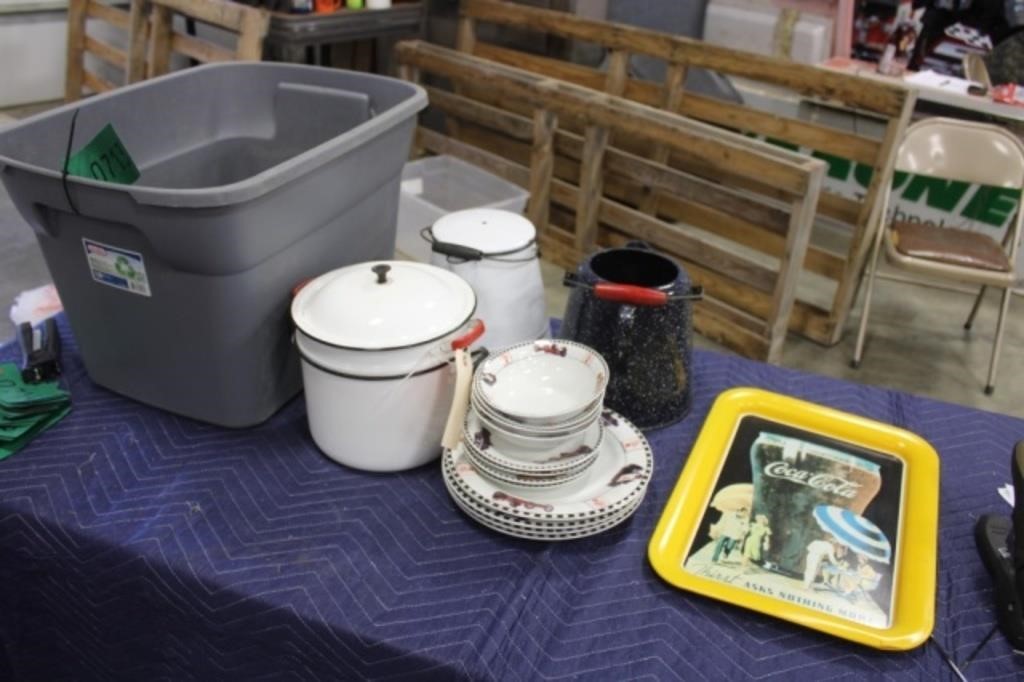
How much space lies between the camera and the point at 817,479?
3.03ft

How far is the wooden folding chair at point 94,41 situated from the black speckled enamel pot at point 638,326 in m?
2.09

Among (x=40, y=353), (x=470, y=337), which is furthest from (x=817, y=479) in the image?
(x=40, y=353)

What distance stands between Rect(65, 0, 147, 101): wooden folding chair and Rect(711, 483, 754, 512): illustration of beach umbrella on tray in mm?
2322

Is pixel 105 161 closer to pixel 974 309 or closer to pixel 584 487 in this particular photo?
pixel 584 487

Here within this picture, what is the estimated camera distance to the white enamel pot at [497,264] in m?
0.99

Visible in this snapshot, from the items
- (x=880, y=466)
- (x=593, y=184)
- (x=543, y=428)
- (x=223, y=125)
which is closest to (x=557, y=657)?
(x=543, y=428)

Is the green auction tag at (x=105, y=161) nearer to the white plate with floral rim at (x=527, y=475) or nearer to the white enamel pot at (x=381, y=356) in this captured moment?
the white enamel pot at (x=381, y=356)

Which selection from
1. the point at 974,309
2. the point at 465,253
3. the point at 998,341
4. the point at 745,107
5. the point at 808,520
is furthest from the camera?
the point at 974,309

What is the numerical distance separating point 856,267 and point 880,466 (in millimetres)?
1584

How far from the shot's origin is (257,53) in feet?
6.56

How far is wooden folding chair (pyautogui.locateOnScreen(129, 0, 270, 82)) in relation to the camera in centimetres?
199

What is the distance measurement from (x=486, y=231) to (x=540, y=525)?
1.32ft

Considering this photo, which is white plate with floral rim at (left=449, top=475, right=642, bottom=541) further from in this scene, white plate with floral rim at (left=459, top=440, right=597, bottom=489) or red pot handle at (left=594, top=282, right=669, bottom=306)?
red pot handle at (left=594, top=282, right=669, bottom=306)

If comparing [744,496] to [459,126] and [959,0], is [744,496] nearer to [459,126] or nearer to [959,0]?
[459,126]
